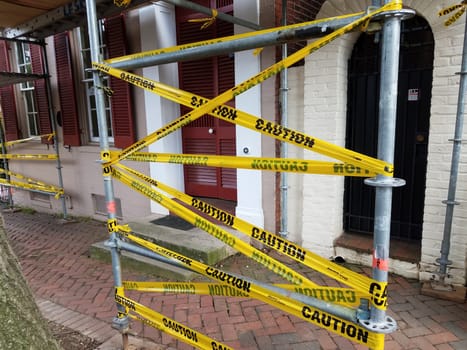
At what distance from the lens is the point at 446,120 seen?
3.36m

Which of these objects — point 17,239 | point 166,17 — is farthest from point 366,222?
point 17,239

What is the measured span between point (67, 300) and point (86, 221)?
3.27 metres

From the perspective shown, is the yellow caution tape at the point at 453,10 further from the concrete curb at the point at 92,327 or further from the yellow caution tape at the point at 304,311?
the concrete curb at the point at 92,327

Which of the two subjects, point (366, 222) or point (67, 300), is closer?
point (67, 300)

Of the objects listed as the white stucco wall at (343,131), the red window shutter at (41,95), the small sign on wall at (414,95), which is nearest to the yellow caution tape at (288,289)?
the white stucco wall at (343,131)

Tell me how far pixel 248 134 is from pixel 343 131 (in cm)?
116

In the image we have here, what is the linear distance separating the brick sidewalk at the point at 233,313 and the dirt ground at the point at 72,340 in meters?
0.07

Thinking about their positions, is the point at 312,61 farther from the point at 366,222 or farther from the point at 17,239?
the point at 17,239

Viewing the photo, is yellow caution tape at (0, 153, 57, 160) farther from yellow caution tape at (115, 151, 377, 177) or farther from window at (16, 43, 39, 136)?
yellow caution tape at (115, 151, 377, 177)

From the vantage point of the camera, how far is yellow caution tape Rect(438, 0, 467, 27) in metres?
3.03

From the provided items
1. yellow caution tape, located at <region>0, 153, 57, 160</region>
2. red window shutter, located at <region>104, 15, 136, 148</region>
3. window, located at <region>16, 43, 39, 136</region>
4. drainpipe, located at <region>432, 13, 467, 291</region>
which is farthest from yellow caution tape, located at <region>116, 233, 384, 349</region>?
window, located at <region>16, 43, 39, 136</region>

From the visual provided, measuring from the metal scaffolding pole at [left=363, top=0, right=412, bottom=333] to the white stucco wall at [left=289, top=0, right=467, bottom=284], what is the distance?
7.50ft

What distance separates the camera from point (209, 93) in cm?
514

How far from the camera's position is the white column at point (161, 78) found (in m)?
5.13
